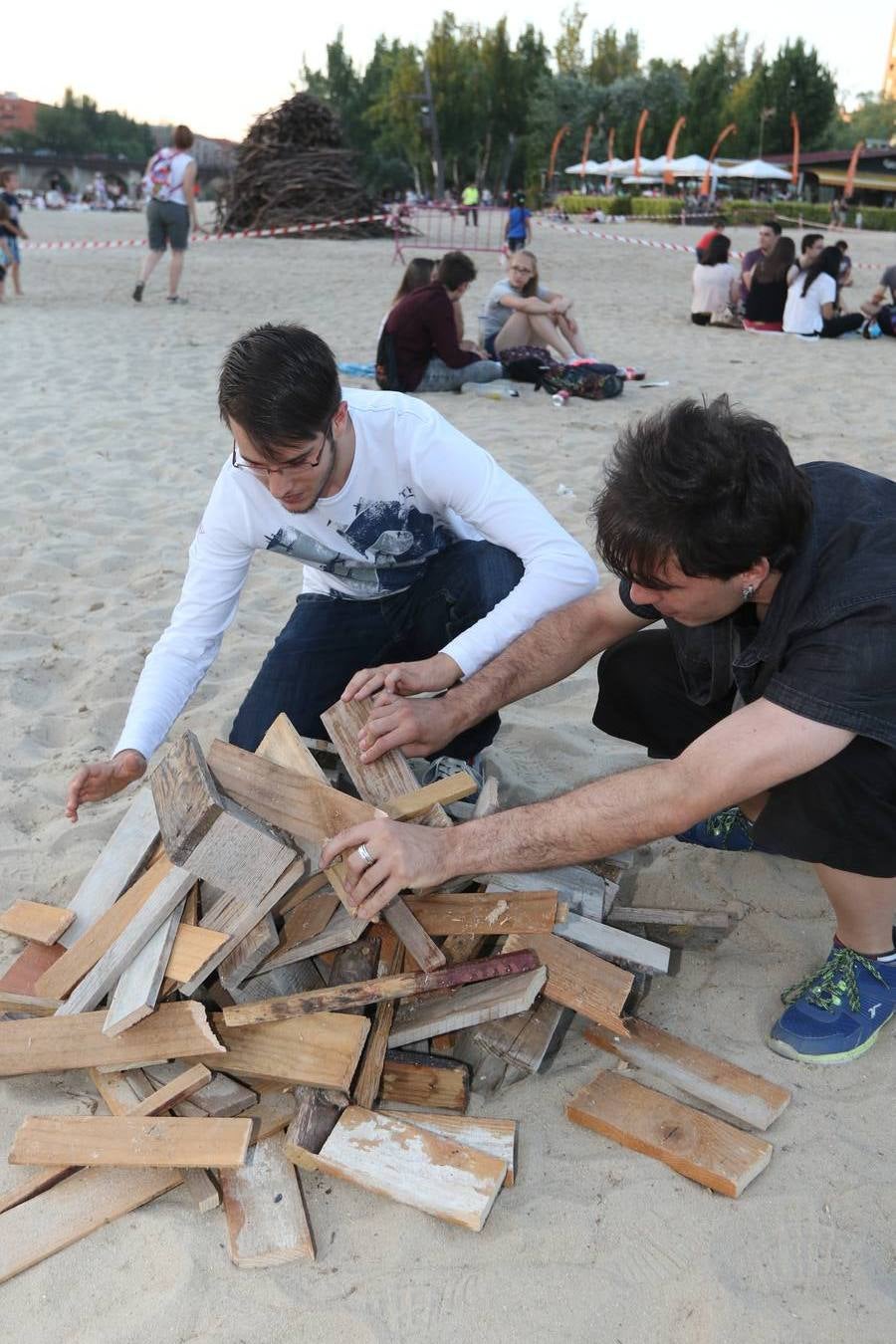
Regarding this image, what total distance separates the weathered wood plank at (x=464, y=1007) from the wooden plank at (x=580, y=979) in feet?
0.14

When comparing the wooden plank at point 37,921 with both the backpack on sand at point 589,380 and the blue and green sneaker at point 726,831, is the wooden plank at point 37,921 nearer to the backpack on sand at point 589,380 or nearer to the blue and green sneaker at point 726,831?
the blue and green sneaker at point 726,831

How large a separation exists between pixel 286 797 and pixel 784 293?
1110 centimetres

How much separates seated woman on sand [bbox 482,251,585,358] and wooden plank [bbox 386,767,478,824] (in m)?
7.08

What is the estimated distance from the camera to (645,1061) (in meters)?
2.08

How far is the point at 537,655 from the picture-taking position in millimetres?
2600

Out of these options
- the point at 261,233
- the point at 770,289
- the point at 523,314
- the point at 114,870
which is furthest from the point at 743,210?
the point at 114,870

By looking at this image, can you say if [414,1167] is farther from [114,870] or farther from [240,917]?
[114,870]

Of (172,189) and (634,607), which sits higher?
(172,189)

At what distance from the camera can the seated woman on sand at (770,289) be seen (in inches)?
436

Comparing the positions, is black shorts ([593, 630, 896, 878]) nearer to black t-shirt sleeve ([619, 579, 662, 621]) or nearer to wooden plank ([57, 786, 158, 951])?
black t-shirt sleeve ([619, 579, 662, 621])

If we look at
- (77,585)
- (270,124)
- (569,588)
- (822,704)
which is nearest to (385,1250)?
(822,704)

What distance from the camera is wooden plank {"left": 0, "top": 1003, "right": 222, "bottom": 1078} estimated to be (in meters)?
1.99

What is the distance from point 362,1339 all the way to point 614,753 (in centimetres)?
197

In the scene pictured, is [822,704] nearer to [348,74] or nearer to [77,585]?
[77,585]
